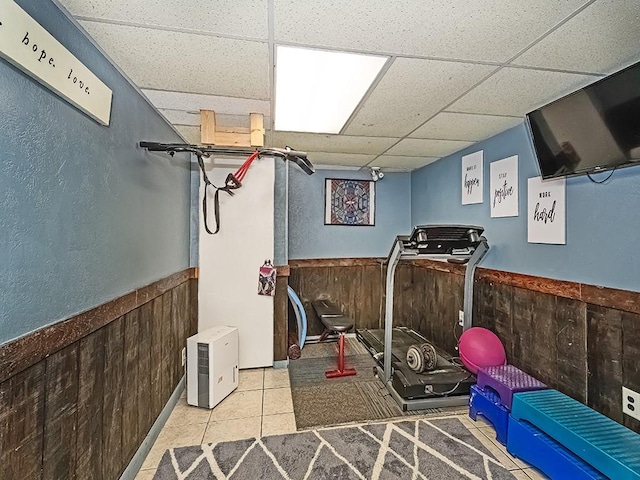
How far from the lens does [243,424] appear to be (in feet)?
7.91

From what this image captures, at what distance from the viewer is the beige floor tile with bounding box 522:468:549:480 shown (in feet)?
6.20

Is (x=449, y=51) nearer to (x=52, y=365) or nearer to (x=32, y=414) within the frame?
(x=52, y=365)

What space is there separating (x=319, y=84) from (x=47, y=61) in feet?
4.40

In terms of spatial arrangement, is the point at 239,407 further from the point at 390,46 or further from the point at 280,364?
the point at 390,46

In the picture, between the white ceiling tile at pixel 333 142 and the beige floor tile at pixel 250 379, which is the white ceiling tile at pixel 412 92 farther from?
the beige floor tile at pixel 250 379

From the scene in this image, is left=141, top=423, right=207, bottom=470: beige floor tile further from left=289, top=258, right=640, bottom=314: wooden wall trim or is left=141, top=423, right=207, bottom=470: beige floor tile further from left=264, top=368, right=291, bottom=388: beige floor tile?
left=289, top=258, right=640, bottom=314: wooden wall trim

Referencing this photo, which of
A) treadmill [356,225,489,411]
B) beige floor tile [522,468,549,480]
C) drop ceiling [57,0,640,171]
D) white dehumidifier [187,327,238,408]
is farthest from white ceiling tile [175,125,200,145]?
beige floor tile [522,468,549,480]

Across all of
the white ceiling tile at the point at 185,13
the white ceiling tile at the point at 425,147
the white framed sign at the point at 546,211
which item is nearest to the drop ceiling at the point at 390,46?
the white ceiling tile at the point at 185,13

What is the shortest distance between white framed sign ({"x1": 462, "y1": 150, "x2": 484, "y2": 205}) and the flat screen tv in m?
0.95

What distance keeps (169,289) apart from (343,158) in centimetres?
247

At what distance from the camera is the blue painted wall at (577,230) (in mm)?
1900

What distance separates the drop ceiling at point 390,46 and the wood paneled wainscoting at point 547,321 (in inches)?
53.5

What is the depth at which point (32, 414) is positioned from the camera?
3.70ft

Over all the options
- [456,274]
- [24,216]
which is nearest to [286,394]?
[456,274]
